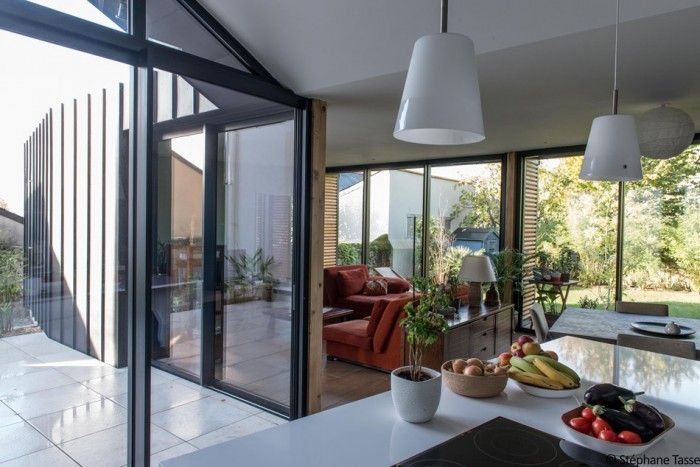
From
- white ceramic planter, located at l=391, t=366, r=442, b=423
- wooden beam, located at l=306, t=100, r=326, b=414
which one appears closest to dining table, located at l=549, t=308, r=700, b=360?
wooden beam, located at l=306, t=100, r=326, b=414

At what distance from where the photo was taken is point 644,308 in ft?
13.4

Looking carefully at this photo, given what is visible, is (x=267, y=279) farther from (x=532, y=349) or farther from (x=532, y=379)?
(x=532, y=379)

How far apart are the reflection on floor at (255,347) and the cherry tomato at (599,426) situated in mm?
2588

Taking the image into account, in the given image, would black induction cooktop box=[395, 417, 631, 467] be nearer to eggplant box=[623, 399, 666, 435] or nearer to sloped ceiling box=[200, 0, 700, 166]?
eggplant box=[623, 399, 666, 435]

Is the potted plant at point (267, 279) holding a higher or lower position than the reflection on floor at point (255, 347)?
higher

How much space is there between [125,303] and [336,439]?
5.93ft

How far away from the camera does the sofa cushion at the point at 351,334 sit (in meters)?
4.78

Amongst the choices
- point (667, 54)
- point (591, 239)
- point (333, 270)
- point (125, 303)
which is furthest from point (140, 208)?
point (591, 239)

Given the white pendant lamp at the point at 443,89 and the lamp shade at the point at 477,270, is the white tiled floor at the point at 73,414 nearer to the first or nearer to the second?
the white pendant lamp at the point at 443,89

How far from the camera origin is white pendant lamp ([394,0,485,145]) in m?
1.19

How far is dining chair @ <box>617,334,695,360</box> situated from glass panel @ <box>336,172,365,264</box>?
5703 mm

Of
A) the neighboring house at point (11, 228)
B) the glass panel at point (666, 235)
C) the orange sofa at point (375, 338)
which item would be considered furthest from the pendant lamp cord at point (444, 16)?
the glass panel at point (666, 235)

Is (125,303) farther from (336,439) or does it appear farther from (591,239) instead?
(591,239)

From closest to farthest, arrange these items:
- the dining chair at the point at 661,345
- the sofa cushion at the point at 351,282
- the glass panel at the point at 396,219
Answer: the dining chair at the point at 661,345 < the sofa cushion at the point at 351,282 < the glass panel at the point at 396,219
